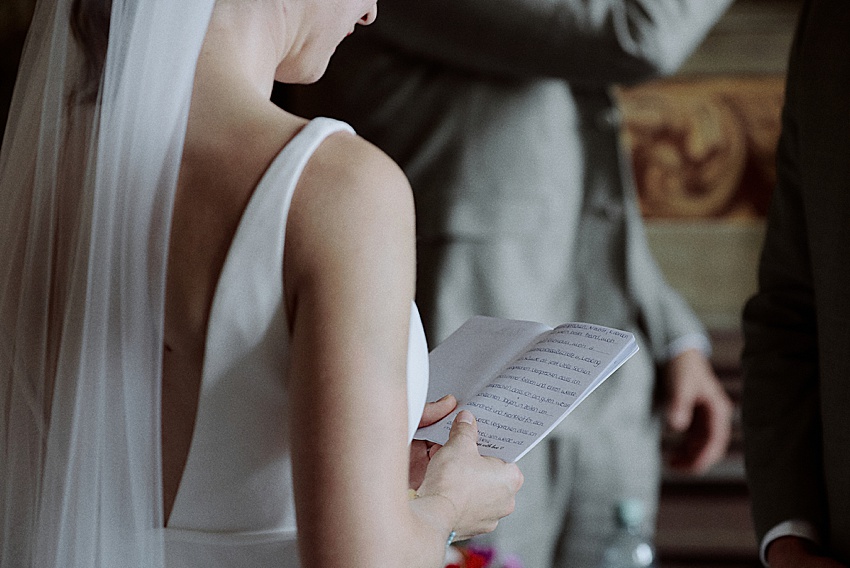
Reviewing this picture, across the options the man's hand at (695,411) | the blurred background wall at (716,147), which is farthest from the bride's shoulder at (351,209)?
the blurred background wall at (716,147)

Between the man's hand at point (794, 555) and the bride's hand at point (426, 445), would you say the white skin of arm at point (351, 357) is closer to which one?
the bride's hand at point (426, 445)

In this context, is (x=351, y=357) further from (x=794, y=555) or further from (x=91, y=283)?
(x=794, y=555)

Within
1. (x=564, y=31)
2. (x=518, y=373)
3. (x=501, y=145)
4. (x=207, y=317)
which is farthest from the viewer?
(x=501, y=145)

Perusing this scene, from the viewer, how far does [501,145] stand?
2.06 m

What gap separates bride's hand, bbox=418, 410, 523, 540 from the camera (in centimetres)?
80

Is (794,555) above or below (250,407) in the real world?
below

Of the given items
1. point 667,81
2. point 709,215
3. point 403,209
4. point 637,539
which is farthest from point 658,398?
point 403,209

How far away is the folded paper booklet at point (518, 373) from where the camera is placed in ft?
2.75

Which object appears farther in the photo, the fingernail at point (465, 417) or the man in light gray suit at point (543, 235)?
the man in light gray suit at point (543, 235)

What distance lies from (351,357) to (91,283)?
284mm

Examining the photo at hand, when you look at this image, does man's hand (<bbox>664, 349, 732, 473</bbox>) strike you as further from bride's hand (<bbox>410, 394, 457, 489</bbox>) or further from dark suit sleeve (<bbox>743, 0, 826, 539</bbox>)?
bride's hand (<bbox>410, 394, 457, 489</bbox>)

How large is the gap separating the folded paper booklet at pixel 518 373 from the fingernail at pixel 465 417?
3cm

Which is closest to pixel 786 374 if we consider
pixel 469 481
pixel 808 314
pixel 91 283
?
pixel 808 314

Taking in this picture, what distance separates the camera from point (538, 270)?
6.98 feet
